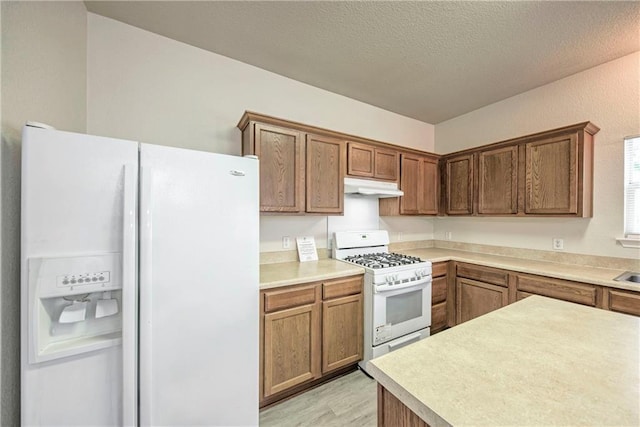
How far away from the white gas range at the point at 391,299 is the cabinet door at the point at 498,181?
108 cm

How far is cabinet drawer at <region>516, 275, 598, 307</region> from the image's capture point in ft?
6.36

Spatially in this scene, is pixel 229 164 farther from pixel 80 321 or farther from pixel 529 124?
pixel 529 124

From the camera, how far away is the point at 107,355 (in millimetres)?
1121

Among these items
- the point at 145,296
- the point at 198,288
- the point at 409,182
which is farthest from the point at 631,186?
the point at 145,296

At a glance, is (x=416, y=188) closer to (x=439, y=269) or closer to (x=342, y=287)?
(x=439, y=269)

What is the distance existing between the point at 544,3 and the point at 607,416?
2289 mm

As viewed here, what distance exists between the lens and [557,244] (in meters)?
2.61

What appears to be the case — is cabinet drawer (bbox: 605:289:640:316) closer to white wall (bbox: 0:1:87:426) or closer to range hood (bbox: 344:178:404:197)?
range hood (bbox: 344:178:404:197)

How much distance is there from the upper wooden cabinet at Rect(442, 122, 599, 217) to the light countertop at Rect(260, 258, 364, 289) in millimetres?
1808

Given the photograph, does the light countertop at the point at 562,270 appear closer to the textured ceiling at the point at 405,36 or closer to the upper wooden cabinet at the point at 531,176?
the upper wooden cabinet at the point at 531,176

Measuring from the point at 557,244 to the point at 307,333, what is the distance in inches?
107

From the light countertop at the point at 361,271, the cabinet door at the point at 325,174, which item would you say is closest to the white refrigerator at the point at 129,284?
the light countertop at the point at 361,271

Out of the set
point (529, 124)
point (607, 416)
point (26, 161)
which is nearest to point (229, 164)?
point (26, 161)

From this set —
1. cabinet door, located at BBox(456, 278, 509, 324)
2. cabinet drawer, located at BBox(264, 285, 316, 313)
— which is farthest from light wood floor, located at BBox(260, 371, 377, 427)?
cabinet door, located at BBox(456, 278, 509, 324)
